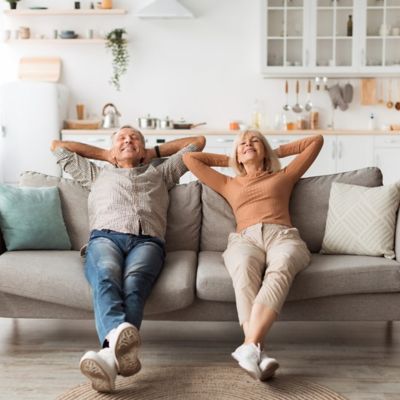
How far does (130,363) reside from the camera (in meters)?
2.60

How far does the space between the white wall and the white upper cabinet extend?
0.90ft

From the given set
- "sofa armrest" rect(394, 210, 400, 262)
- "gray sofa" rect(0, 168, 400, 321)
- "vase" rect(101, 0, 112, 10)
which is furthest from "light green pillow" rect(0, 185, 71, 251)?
"vase" rect(101, 0, 112, 10)

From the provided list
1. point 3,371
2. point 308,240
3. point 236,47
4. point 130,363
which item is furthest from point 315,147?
point 236,47

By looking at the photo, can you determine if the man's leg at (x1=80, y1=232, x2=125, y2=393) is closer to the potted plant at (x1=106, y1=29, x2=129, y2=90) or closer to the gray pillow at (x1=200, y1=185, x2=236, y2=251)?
the gray pillow at (x1=200, y1=185, x2=236, y2=251)

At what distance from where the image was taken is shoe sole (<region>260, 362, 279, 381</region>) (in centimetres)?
266

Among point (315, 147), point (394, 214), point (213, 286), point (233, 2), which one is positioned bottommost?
point (213, 286)

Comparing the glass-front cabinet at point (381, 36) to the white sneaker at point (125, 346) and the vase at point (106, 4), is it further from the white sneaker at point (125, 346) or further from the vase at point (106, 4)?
the white sneaker at point (125, 346)

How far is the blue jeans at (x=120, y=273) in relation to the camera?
2732mm

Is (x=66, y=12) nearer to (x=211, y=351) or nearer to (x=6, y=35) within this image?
(x=6, y=35)

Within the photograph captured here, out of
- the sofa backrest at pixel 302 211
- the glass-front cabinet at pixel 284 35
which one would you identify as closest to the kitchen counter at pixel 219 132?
the glass-front cabinet at pixel 284 35

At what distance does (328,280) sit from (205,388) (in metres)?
0.72

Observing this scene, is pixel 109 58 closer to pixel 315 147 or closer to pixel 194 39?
pixel 194 39

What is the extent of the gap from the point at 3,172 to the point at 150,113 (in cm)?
153

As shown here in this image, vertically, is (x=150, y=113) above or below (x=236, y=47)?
below
